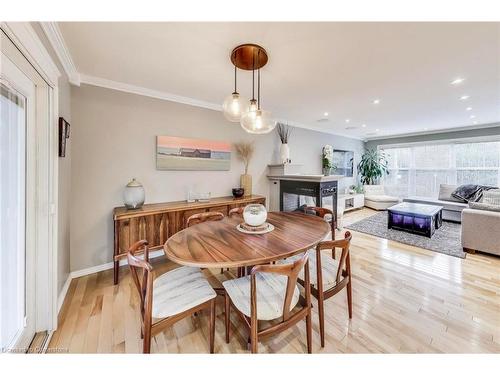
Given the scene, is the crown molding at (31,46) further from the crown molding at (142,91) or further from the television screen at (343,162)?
the television screen at (343,162)

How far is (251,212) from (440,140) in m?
6.91

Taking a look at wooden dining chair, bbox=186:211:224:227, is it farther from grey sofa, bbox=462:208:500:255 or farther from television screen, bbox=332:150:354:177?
television screen, bbox=332:150:354:177

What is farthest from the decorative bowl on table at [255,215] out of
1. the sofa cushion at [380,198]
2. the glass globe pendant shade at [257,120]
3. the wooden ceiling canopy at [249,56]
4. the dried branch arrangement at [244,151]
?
the sofa cushion at [380,198]

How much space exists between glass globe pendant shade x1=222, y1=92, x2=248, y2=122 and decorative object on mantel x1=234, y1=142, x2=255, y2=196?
5.85ft

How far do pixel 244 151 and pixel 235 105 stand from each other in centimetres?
191

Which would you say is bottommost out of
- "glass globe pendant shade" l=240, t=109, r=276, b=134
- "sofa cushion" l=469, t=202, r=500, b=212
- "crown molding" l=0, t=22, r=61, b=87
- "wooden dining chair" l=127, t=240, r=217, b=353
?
"wooden dining chair" l=127, t=240, r=217, b=353

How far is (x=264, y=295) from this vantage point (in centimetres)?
132

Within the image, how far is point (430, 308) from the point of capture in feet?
6.08

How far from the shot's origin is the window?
515 centimetres

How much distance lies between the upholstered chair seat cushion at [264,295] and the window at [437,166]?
7.01m

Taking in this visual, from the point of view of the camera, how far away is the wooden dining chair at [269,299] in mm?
1105

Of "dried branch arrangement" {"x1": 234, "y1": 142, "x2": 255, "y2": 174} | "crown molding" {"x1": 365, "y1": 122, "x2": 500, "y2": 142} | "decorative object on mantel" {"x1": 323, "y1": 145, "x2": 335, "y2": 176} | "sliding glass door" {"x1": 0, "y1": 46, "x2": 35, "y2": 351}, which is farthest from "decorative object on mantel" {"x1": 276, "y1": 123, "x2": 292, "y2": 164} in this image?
"crown molding" {"x1": 365, "y1": 122, "x2": 500, "y2": 142}
